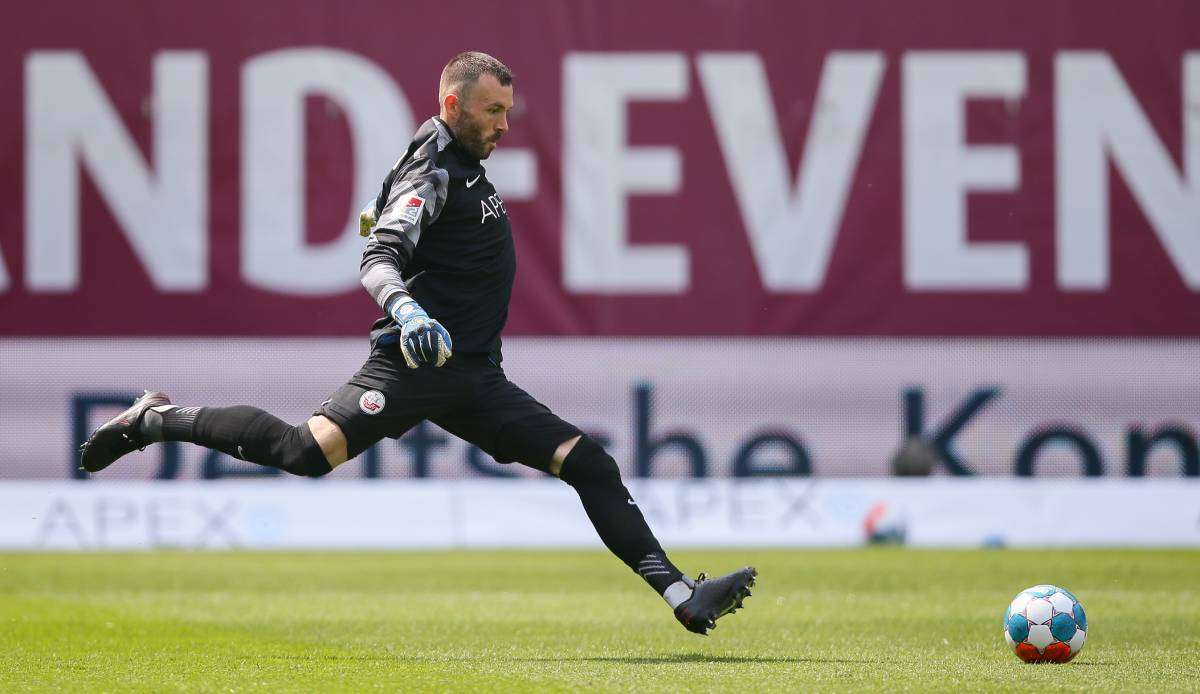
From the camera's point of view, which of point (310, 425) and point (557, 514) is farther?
point (557, 514)

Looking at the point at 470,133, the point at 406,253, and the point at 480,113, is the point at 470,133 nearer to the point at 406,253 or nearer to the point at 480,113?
the point at 480,113

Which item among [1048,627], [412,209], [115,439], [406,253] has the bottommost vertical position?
[1048,627]

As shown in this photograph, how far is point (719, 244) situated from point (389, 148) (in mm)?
2764

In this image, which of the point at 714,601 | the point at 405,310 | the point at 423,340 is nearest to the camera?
the point at 423,340

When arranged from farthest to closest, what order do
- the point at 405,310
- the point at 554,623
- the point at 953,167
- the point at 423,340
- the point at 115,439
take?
the point at 953,167
the point at 554,623
the point at 115,439
the point at 405,310
the point at 423,340

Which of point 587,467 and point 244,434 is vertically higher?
point 244,434

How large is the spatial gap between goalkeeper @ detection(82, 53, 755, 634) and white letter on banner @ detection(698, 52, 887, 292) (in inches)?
307

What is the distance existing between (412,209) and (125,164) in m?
8.65

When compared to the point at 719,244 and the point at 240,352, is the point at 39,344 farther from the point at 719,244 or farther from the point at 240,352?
the point at 719,244

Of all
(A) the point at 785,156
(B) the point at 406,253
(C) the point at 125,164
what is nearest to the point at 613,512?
(B) the point at 406,253

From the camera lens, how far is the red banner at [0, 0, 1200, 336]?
561 inches

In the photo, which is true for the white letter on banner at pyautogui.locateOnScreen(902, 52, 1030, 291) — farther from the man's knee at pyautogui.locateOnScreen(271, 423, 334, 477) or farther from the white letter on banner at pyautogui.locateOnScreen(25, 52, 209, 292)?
the man's knee at pyautogui.locateOnScreen(271, 423, 334, 477)

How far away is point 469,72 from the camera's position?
645 centimetres

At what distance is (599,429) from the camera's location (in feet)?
46.0
